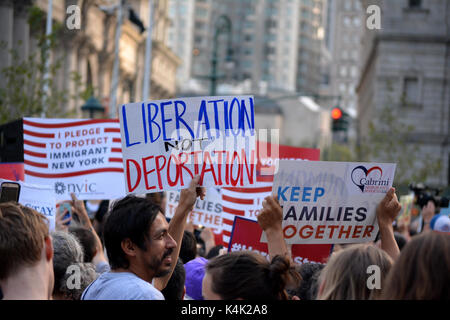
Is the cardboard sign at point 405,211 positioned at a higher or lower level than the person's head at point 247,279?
lower

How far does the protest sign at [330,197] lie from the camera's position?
17.9 feet

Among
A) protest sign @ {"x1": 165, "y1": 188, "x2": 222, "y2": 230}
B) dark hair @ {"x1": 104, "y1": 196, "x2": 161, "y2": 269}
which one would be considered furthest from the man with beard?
protest sign @ {"x1": 165, "y1": 188, "x2": 222, "y2": 230}

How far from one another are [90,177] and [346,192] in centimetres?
358

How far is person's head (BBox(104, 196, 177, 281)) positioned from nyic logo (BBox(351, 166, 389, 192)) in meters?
1.50

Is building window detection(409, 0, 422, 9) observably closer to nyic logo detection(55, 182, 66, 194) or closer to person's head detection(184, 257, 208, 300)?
nyic logo detection(55, 182, 66, 194)

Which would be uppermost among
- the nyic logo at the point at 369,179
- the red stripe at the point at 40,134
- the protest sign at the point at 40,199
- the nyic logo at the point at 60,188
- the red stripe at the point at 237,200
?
the red stripe at the point at 40,134

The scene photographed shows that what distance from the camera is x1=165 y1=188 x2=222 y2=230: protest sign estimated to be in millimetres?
9484

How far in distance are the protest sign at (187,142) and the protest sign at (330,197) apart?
0.44 metres

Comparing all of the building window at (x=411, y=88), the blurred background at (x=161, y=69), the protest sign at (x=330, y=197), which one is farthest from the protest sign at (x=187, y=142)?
the building window at (x=411, y=88)

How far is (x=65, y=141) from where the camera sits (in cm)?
862

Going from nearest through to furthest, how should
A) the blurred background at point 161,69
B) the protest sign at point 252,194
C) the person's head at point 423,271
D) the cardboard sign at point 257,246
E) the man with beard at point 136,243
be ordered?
the person's head at point 423,271
the man with beard at point 136,243
the cardboard sign at point 257,246
the protest sign at point 252,194
the blurred background at point 161,69

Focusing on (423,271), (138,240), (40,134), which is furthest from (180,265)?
(40,134)

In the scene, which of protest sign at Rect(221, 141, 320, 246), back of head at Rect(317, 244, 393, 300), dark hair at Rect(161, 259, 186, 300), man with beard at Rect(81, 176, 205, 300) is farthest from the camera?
protest sign at Rect(221, 141, 320, 246)

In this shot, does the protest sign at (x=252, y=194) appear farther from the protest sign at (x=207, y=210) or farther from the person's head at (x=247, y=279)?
the person's head at (x=247, y=279)
